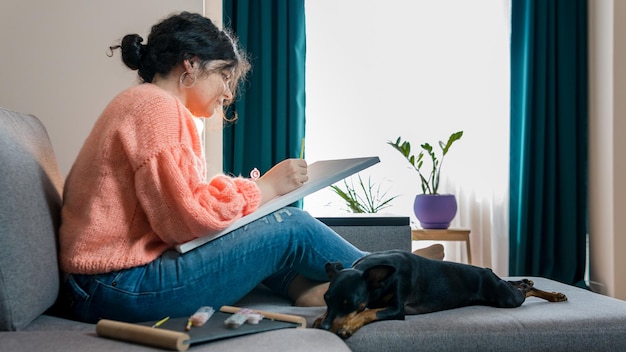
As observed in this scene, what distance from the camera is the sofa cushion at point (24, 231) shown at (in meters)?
1.32

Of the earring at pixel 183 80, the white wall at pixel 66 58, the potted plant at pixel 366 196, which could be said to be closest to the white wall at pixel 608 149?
the potted plant at pixel 366 196

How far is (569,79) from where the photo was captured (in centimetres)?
404

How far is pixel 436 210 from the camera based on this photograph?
374 cm

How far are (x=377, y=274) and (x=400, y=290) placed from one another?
2.6 inches

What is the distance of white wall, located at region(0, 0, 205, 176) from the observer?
3.02 meters

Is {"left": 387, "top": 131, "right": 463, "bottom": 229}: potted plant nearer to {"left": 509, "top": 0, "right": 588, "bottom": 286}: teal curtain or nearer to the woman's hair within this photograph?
{"left": 509, "top": 0, "right": 588, "bottom": 286}: teal curtain

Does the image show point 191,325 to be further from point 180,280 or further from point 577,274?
point 577,274

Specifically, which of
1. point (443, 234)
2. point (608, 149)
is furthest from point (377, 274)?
point (608, 149)

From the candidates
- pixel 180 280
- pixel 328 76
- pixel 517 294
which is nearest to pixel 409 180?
pixel 328 76

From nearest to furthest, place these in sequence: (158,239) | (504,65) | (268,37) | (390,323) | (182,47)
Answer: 1. (390,323)
2. (158,239)
3. (182,47)
4. (268,37)
5. (504,65)

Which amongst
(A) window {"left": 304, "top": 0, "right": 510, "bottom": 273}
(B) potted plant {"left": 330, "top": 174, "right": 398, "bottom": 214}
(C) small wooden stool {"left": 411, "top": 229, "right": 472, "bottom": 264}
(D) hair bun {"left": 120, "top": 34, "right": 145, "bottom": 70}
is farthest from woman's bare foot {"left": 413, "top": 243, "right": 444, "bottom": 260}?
(A) window {"left": 304, "top": 0, "right": 510, "bottom": 273}

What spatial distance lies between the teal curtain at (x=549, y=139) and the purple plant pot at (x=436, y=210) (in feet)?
1.72

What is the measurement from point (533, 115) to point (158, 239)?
3.05 m

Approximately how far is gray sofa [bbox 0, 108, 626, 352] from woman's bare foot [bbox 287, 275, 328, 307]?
0.35 feet
